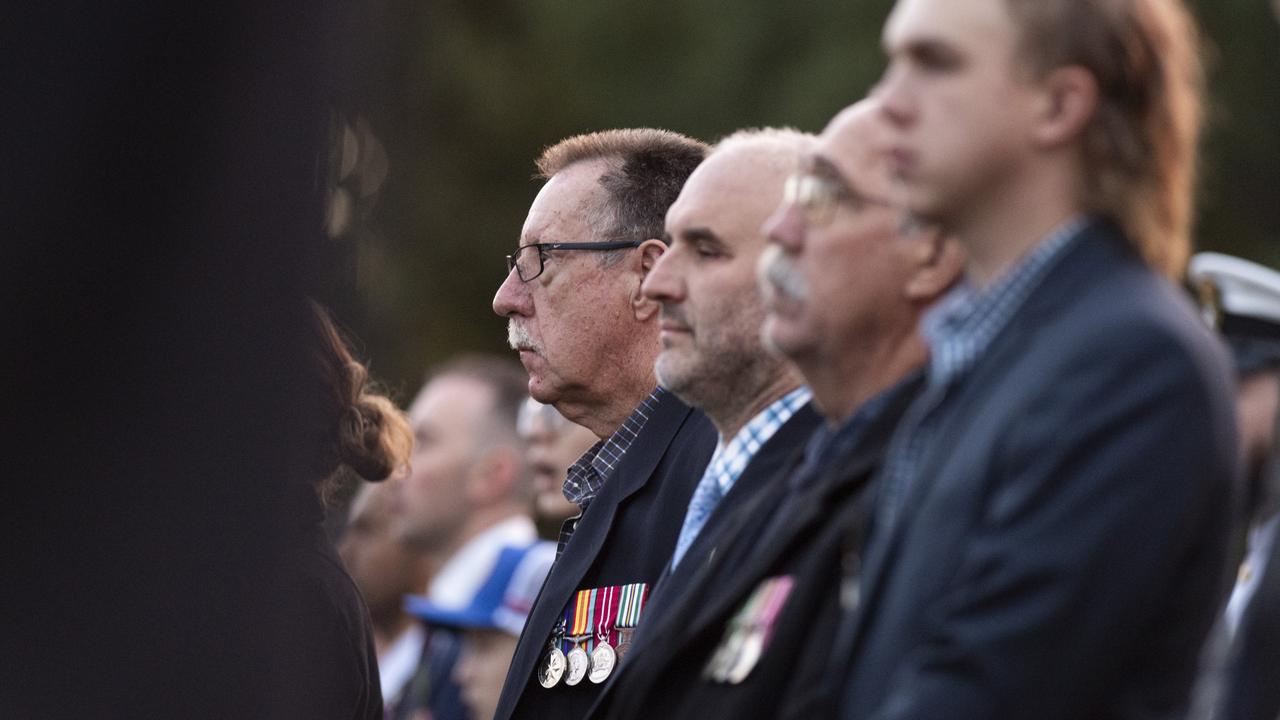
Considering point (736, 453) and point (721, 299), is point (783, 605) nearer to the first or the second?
point (736, 453)

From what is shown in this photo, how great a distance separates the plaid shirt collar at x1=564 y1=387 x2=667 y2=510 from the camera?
15.8 ft

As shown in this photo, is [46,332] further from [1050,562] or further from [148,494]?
[1050,562]

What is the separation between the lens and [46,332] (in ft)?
7.46

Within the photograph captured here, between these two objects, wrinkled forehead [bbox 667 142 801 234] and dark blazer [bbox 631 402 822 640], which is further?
wrinkled forehead [bbox 667 142 801 234]

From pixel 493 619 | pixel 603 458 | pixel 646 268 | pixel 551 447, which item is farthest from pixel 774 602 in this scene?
pixel 551 447

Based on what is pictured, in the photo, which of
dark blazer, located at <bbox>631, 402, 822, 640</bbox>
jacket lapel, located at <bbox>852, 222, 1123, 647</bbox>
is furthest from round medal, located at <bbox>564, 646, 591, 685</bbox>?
jacket lapel, located at <bbox>852, 222, 1123, 647</bbox>

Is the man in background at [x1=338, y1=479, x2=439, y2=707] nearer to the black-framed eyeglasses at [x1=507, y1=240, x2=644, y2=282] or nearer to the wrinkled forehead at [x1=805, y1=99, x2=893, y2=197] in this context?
the black-framed eyeglasses at [x1=507, y1=240, x2=644, y2=282]

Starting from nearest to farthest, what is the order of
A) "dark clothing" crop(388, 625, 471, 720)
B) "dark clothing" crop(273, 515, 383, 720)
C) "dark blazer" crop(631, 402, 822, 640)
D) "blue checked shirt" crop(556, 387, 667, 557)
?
"dark clothing" crop(273, 515, 383, 720) → "dark blazer" crop(631, 402, 822, 640) → "blue checked shirt" crop(556, 387, 667, 557) → "dark clothing" crop(388, 625, 471, 720)

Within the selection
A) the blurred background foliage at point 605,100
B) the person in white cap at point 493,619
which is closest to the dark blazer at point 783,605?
the person in white cap at point 493,619

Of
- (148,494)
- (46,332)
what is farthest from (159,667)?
(46,332)

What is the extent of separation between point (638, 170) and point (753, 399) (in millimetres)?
1251

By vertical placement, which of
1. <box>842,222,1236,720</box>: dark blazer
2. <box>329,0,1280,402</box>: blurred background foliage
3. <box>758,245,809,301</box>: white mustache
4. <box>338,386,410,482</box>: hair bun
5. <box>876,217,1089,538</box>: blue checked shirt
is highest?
<box>329,0,1280,402</box>: blurred background foliage

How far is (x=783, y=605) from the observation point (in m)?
3.16

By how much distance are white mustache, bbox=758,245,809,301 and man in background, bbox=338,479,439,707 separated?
5.72 meters
